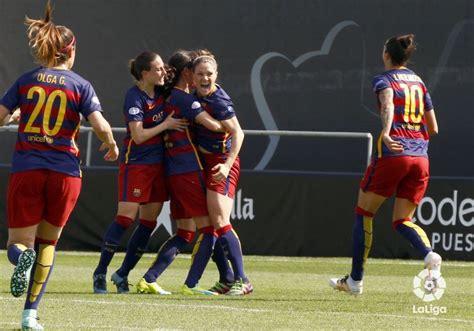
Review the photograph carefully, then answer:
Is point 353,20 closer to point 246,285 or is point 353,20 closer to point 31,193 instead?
point 246,285

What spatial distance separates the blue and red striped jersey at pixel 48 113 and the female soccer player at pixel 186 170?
234 centimetres

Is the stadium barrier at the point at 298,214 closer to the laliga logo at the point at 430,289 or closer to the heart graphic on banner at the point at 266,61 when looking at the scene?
the heart graphic on banner at the point at 266,61

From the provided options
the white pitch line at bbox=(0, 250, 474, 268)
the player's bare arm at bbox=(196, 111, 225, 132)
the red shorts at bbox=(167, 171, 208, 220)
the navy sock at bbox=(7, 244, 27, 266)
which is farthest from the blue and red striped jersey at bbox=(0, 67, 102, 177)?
the white pitch line at bbox=(0, 250, 474, 268)

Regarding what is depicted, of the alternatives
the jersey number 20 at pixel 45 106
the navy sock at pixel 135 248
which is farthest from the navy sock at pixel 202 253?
the jersey number 20 at pixel 45 106

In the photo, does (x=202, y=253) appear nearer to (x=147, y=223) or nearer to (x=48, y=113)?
(x=147, y=223)

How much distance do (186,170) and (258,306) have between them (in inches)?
56.9

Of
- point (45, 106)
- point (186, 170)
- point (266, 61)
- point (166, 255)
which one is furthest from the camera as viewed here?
point (266, 61)

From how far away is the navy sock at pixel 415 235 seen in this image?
31.5ft

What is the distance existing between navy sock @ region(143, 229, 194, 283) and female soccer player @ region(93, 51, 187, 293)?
179 millimetres

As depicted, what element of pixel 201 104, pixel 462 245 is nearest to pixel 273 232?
pixel 462 245

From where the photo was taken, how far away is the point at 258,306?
30.2ft

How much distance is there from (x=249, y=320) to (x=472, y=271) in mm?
6230

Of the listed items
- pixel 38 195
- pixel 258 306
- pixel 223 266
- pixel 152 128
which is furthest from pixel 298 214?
pixel 38 195

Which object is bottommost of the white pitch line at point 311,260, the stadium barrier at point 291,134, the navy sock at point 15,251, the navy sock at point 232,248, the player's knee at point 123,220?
the white pitch line at point 311,260
